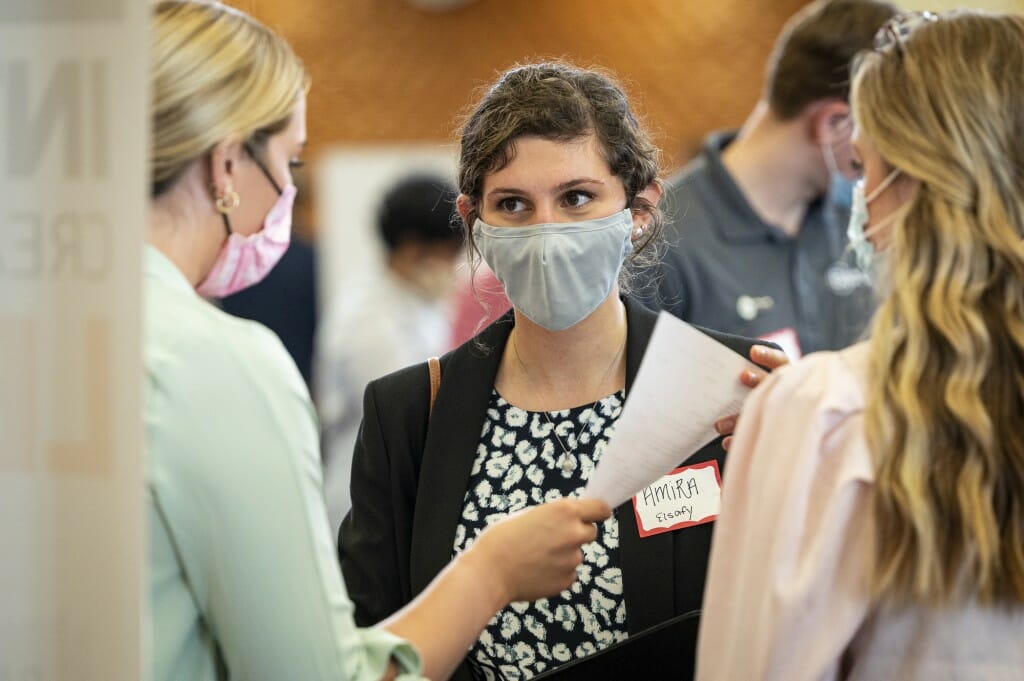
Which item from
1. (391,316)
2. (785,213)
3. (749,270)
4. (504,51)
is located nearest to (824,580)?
(749,270)

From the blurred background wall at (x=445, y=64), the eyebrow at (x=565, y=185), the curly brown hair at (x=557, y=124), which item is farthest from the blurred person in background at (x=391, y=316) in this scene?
the eyebrow at (x=565, y=185)

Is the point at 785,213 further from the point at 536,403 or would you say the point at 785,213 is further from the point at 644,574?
the point at 644,574

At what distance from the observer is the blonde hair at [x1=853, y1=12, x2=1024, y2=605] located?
4.83 ft

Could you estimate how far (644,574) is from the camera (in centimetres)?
198

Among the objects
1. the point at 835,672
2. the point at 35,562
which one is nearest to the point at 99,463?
the point at 35,562

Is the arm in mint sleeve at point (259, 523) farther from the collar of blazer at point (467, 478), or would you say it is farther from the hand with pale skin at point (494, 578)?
the collar of blazer at point (467, 478)

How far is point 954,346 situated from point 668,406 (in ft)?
1.29

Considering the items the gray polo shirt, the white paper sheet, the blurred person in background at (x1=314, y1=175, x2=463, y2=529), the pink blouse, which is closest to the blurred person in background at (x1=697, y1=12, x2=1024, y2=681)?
the pink blouse

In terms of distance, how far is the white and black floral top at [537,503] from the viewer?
6.60 ft

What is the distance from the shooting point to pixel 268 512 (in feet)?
4.60

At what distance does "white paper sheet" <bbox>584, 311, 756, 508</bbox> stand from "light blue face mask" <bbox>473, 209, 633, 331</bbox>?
0.41 metres

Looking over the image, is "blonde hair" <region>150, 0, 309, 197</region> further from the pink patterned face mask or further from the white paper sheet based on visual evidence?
the white paper sheet

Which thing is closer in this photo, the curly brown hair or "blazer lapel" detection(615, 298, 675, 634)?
"blazer lapel" detection(615, 298, 675, 634)

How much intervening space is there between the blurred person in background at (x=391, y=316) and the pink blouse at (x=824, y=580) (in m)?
3.38
